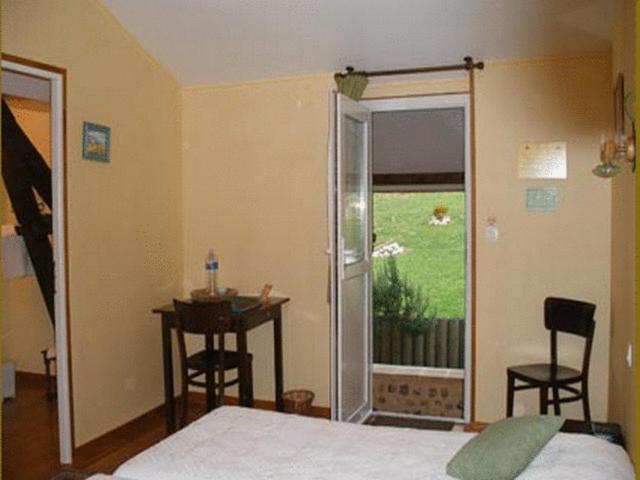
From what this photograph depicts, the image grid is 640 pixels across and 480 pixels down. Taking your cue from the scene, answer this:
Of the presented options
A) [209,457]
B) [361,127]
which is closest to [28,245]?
[361,127]

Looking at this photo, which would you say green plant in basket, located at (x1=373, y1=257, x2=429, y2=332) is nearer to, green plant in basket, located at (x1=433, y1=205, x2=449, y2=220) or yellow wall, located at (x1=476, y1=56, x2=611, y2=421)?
green plant in basket, located at (x1=433, y1=205, x2=449, y2=220)

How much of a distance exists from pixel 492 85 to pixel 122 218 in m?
2.43

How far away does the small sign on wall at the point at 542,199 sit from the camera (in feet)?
12.5

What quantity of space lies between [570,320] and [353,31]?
2077 millimetres

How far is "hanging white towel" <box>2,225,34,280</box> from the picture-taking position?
168 inches

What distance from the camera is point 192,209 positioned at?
460 cm

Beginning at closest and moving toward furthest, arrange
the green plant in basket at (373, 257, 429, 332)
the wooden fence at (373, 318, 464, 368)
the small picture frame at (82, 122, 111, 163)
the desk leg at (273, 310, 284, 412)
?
1. the small picture frame at (82, 122, 111, 163)
2. the desk leg at (273, 310, 284, 412)
3. the wooden fence at (373, 318, 464, 368)
4. the green plant in basket at (373, 257, 429, 332)

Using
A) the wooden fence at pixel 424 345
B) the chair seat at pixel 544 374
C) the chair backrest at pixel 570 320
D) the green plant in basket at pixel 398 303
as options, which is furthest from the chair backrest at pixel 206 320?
the green plant in basket at pixel 398 303

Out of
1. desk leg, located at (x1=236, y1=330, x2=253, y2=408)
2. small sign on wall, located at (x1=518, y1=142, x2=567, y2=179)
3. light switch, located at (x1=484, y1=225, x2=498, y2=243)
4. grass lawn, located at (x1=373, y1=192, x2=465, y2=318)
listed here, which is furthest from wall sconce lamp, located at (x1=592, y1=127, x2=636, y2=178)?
grass lawn, located at (x1=373, y1=192, x2=465, y2=318)

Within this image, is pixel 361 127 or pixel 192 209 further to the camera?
pixel 192 209

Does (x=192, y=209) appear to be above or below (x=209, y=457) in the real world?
above

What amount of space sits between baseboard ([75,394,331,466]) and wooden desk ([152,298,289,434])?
23 cm

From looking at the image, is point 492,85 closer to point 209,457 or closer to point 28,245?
point 209,457

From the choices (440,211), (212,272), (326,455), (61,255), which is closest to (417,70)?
(212,272)
